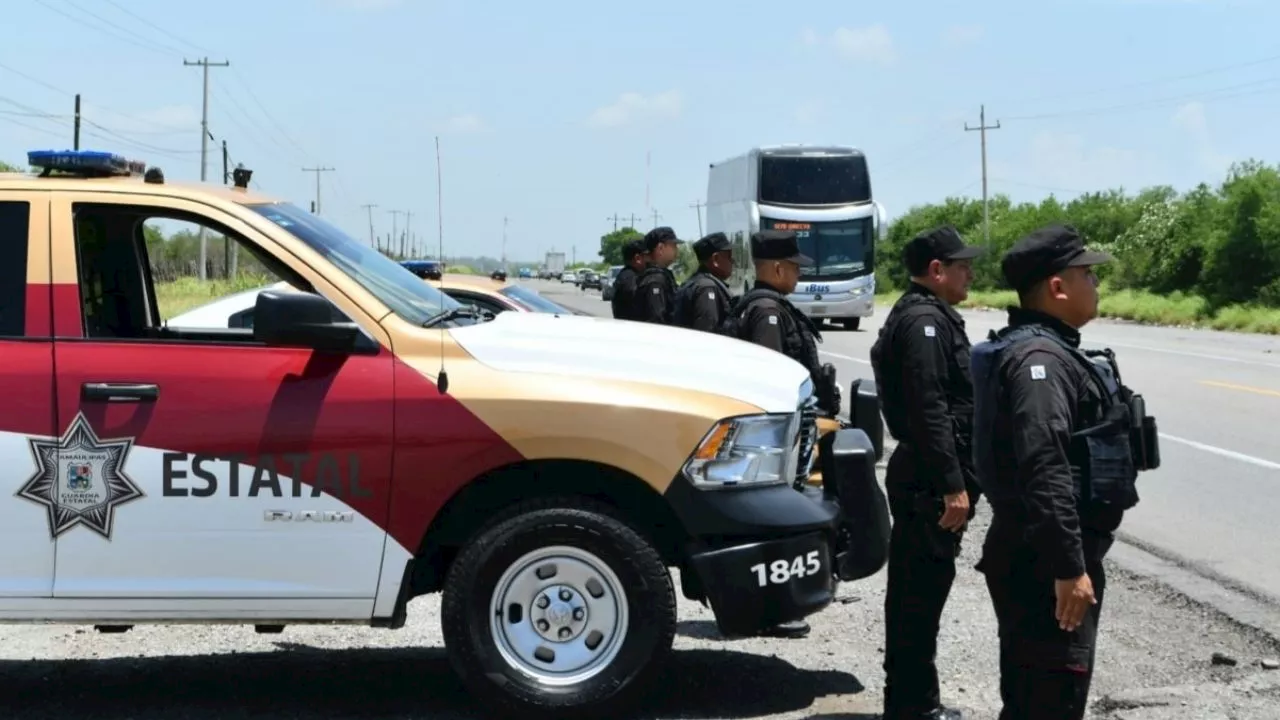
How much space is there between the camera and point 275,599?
5.11 meters

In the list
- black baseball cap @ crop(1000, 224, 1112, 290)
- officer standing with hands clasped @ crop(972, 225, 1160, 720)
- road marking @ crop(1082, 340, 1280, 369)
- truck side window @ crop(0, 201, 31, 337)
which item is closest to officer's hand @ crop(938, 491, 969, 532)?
officer standing with hands clasped @ crop(972, 225, 1160, 720)

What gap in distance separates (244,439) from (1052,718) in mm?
2639

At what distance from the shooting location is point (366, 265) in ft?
18.3

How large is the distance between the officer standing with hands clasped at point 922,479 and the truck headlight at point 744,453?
0.35m

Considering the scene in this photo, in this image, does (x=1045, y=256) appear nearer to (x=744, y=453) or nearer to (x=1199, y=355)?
(x=744, y=453)

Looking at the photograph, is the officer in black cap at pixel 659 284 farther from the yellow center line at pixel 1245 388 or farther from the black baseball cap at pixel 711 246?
the yellow center line at pixel 1245 388

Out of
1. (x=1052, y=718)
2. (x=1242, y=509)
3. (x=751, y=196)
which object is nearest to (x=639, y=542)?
(x=1052, y=718)

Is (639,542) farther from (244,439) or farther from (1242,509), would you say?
(1242,509)

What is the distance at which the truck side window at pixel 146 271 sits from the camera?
5309 mm

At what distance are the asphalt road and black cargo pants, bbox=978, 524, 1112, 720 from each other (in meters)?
3.09

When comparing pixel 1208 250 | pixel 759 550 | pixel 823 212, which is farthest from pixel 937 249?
pixel 1208 250

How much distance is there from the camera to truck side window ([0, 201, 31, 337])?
5125 millimetres

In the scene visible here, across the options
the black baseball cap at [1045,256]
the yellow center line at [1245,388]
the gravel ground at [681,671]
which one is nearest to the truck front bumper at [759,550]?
the gravel ground at [681,671]

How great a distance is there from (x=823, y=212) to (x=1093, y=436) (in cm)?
2861
